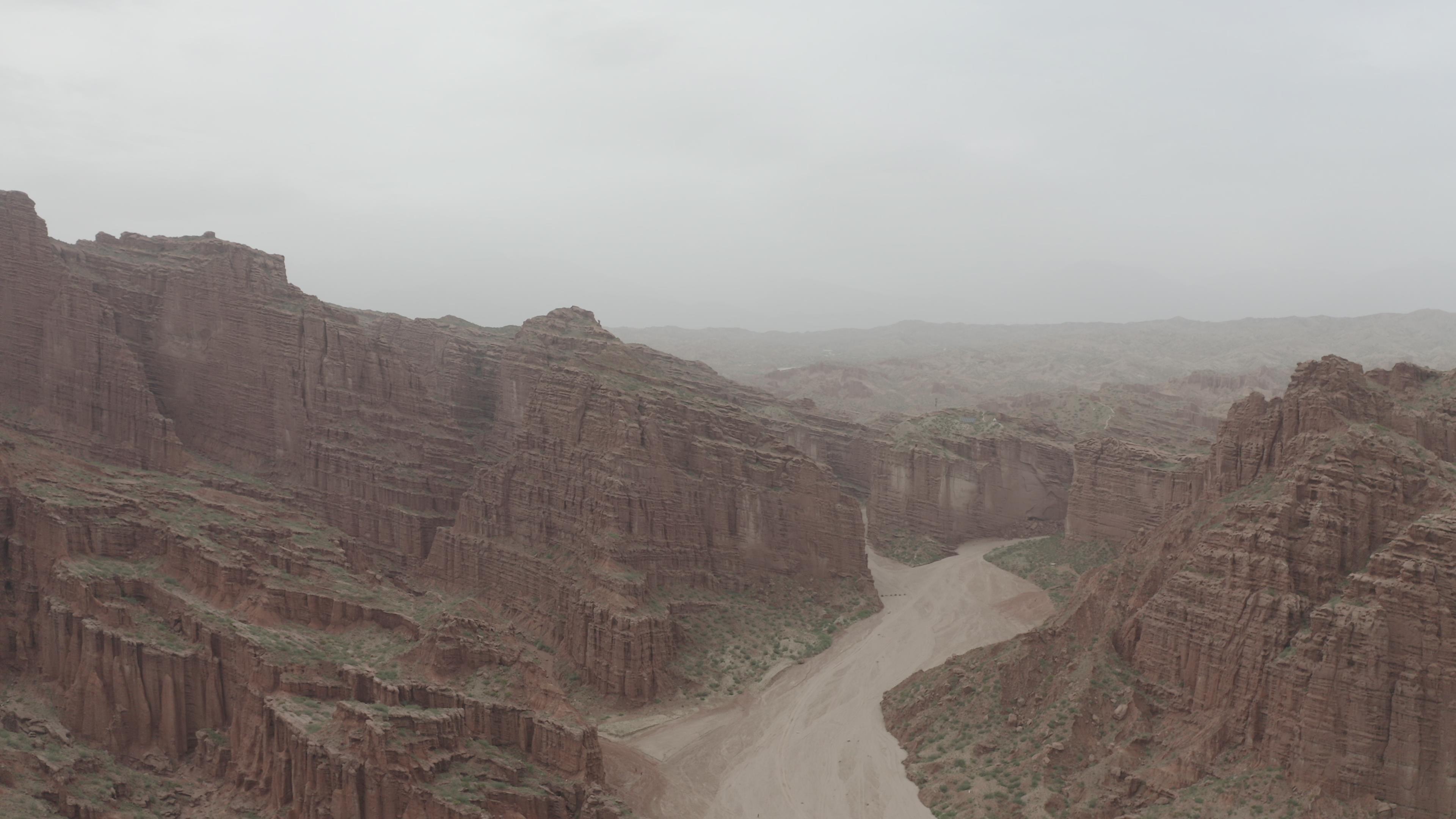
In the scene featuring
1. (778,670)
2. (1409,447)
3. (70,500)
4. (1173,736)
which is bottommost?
(778,670)

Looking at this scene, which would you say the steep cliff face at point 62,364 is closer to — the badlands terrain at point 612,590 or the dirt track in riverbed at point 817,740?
the badlands terrain at point 612,590

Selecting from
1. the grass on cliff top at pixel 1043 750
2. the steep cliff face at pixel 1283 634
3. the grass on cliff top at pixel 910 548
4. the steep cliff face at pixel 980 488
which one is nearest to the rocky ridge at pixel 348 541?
the grass on cliff top at pixel 1043 750

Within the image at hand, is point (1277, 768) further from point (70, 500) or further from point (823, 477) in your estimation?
point (70, 500)

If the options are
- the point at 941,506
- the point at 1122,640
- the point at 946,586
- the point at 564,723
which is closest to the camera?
the point at 564,723

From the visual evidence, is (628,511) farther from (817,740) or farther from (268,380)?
(268,380)

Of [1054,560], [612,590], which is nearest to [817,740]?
[612,590]

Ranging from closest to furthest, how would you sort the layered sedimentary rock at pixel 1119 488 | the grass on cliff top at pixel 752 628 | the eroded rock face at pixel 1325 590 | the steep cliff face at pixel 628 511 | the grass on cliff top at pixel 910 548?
the eroded rock face at pixel 1325 590
the grass on cliff top at pixel 752 628
the steep cliff face at pixel 628 511
the layered sedimentary rock at pixel 1119 488
the grass on cliff top at pixel 910 548

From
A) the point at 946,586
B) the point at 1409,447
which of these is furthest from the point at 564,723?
the point at 946,586

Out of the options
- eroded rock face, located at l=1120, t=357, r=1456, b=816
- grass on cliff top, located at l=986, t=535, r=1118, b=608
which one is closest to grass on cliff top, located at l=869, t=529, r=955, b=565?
grass on cliff top, located at l=986, t=535, r=1118, b=608
